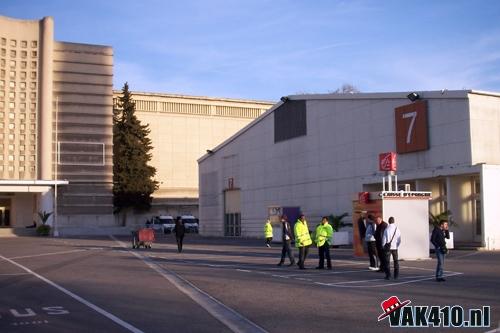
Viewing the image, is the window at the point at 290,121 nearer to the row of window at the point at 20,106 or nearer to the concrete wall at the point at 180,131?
the row of window at the point at 20,106

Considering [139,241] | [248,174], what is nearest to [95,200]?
[248,174]

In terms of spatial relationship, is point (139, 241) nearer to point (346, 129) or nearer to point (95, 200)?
point (346, 129)

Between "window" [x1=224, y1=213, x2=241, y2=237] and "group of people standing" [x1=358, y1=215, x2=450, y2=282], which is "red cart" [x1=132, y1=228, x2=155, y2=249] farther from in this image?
"group of people standing" [x1=358, y1=215, x2=450, y2=282]

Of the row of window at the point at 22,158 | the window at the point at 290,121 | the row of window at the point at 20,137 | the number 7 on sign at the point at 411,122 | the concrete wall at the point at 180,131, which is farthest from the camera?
the concrete wall at the point at 180,131

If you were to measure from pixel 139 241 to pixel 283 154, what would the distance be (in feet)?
49.9

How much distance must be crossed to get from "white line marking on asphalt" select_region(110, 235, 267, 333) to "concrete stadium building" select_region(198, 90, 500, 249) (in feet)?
57.0

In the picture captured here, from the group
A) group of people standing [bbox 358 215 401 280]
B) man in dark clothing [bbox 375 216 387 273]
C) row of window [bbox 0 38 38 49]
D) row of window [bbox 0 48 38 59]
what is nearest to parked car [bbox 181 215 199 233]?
row of window [bbox 0 48 38 59]

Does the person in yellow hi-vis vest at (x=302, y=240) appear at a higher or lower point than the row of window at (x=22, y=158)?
lower

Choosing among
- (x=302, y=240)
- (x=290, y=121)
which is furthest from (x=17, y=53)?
(x=302, y=240)

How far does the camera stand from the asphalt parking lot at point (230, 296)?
1044 cm

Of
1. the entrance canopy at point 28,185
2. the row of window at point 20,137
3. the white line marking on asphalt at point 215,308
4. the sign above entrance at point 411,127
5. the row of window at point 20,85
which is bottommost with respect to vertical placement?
the white line marking on asphalt at point 215,308

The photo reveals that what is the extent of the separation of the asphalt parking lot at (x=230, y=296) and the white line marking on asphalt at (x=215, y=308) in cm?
2

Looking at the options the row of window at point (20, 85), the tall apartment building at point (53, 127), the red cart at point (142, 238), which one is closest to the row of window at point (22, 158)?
the tall apartment building at point (53, 127)

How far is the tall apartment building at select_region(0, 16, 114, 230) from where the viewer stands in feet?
217
